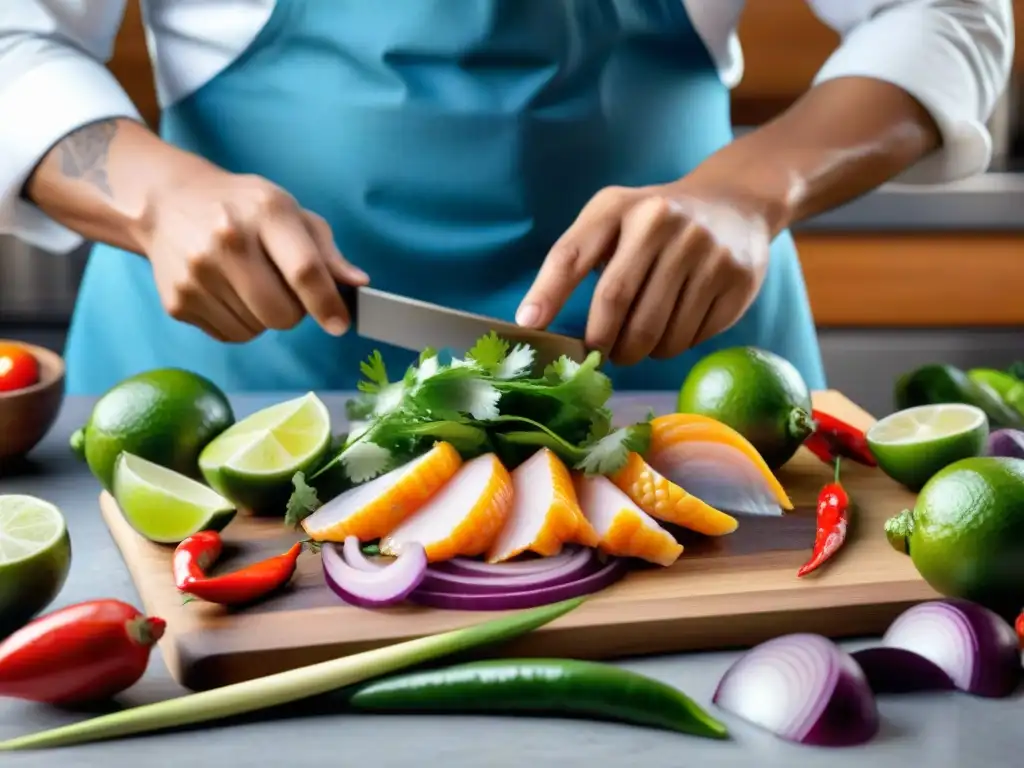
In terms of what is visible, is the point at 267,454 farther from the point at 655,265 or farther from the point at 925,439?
the point at 925,439

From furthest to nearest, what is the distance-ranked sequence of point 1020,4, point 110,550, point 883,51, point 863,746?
point 1020,4 → point 883,51 → point 110,550 → point 863,746

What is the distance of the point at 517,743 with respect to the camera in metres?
0.98

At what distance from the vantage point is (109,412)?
145cm

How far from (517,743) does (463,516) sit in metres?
0.28

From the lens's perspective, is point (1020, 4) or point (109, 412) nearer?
point (109, 412)

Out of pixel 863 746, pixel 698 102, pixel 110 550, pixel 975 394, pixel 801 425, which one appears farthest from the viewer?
pixel 698 102

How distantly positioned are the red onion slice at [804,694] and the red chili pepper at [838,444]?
64cm

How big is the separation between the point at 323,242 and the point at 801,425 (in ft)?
1.97

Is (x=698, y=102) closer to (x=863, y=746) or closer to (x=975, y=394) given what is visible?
(x=975, y=394)

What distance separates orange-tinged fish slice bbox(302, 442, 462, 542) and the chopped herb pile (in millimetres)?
31

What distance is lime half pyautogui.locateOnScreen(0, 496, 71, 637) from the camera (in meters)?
1.08

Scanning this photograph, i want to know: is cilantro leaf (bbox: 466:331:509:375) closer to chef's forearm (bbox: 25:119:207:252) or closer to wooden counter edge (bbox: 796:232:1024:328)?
chef's forearm (bbox: 25:119:207:252)

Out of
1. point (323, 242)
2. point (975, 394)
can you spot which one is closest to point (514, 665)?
point (323, 242)

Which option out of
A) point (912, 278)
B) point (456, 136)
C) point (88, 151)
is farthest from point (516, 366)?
point (912, 278)
